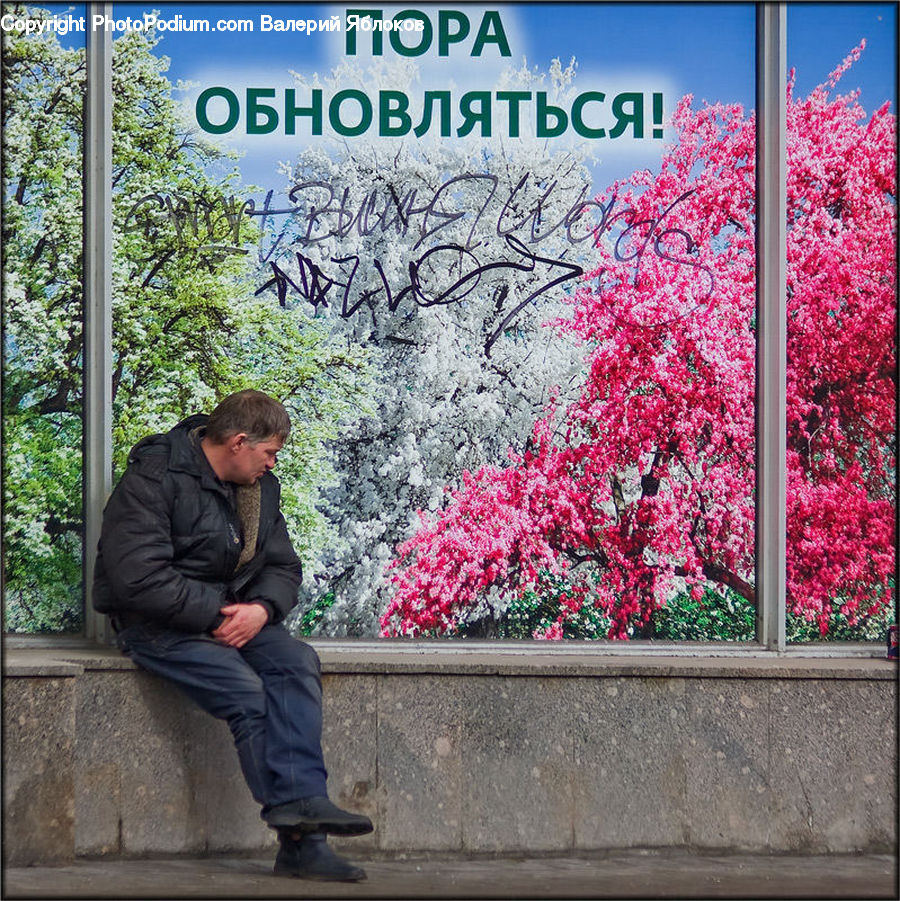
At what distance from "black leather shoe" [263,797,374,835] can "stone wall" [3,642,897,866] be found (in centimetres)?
59

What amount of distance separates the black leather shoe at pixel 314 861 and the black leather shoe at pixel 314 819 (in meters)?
0.10

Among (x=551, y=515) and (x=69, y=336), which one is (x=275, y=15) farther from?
(x=551, y=515)

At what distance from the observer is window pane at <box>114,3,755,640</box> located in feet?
19.5

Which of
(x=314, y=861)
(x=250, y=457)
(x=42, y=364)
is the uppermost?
(x=42, y=364)

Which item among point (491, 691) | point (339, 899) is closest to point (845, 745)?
point (491, 691)

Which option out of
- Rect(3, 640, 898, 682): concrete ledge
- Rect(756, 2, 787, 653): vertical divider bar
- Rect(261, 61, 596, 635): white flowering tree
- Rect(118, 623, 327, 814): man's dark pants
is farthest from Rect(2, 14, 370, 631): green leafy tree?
Rect(756, 2, 787, 653): vertical divider bar

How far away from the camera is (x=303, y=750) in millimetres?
4980

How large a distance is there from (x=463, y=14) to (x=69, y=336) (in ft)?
6.63

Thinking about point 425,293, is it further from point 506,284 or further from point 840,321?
point 840,321

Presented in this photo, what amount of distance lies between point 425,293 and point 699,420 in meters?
1.21

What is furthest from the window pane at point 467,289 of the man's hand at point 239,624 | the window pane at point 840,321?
the man's hand at point 239,624

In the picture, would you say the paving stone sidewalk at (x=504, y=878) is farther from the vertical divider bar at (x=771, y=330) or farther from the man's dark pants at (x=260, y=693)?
the vertical divider bar at (x=771, y=330)

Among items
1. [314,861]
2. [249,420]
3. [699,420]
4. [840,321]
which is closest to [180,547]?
[249,420]

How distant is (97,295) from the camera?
19.2ft
